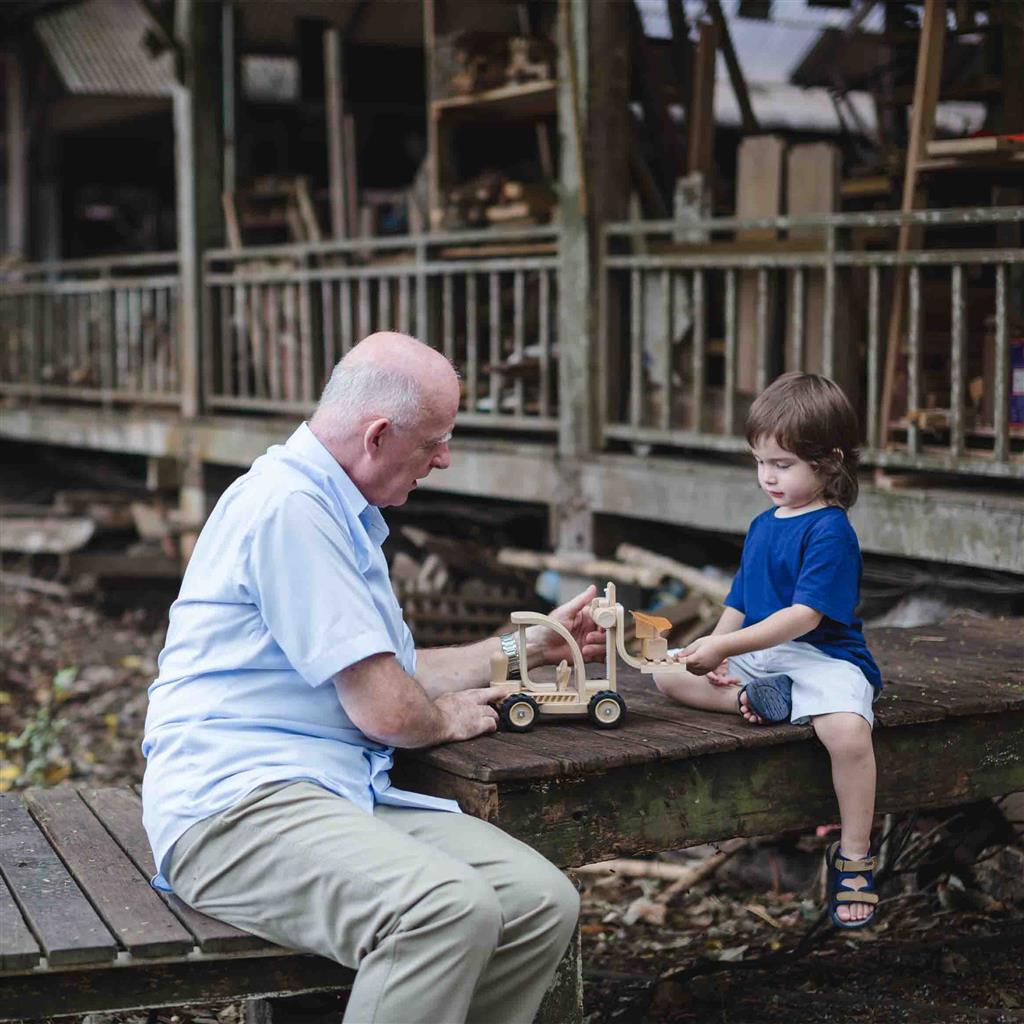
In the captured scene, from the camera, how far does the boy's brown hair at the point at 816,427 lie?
4.22 meters

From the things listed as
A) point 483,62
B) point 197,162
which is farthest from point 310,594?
point 197,162

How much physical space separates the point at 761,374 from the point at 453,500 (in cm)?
413

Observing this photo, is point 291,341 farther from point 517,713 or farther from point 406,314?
point 517,713

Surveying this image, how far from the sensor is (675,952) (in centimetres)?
570

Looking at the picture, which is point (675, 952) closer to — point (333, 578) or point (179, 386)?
point (333, 578)

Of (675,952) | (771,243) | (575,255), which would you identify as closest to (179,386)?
(575,255)

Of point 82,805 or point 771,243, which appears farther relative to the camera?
point 771,243

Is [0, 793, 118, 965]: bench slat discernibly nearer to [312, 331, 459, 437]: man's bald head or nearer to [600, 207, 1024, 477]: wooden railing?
[312, 331, 459, 437]: man's bald head

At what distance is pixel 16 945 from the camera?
3406mm

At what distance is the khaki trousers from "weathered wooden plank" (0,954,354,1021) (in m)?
0.10

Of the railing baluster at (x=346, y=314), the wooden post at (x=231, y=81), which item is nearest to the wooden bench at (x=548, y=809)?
the railing baluster at (x=346, y=314)

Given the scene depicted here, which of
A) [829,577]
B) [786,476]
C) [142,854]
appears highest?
[786,476]

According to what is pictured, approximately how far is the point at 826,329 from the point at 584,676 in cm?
368

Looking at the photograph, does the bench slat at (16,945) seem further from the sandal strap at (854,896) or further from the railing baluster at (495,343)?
the railing baluster at (495,343)
